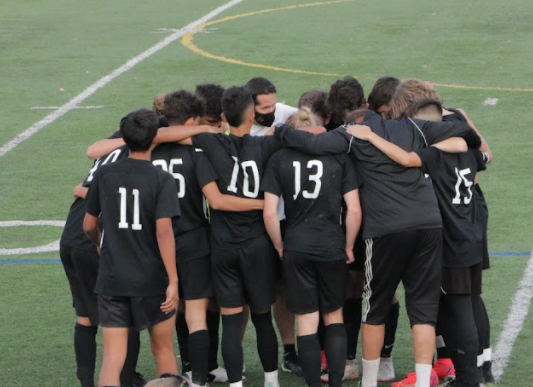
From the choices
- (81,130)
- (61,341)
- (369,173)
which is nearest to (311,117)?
(369,173)

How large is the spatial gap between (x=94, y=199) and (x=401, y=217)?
1.76 m

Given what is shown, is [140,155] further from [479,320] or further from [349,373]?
[479,320]

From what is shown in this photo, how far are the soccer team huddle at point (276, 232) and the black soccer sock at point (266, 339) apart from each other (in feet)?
0.04

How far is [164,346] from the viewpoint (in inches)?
288

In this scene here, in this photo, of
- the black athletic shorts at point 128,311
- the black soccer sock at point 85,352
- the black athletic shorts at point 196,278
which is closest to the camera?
the black athletic shorts at point 128,311

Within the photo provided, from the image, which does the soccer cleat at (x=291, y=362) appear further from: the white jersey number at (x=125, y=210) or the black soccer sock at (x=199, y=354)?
the white jersey number at (x=125, y=210)

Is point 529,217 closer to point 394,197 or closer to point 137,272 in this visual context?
point 394,197

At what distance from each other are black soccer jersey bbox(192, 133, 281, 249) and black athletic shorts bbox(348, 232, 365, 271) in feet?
2.06

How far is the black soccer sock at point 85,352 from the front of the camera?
7676 millimetres

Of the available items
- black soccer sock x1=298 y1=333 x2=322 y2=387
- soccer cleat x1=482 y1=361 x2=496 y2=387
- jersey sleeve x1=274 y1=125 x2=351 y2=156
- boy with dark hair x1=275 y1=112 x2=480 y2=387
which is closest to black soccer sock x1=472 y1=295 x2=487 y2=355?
soccer cleat x1=482 y1=361 x2=496 y2=387

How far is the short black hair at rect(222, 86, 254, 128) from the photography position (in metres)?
7.27

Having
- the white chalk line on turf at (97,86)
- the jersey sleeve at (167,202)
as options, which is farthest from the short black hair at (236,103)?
the white chalk line on turf at (97,86)

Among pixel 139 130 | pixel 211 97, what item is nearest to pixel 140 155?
pixel 139 130

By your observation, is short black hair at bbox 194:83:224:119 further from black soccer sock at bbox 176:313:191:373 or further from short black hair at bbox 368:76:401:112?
black soccer sock at bbox 176:313:191:373
